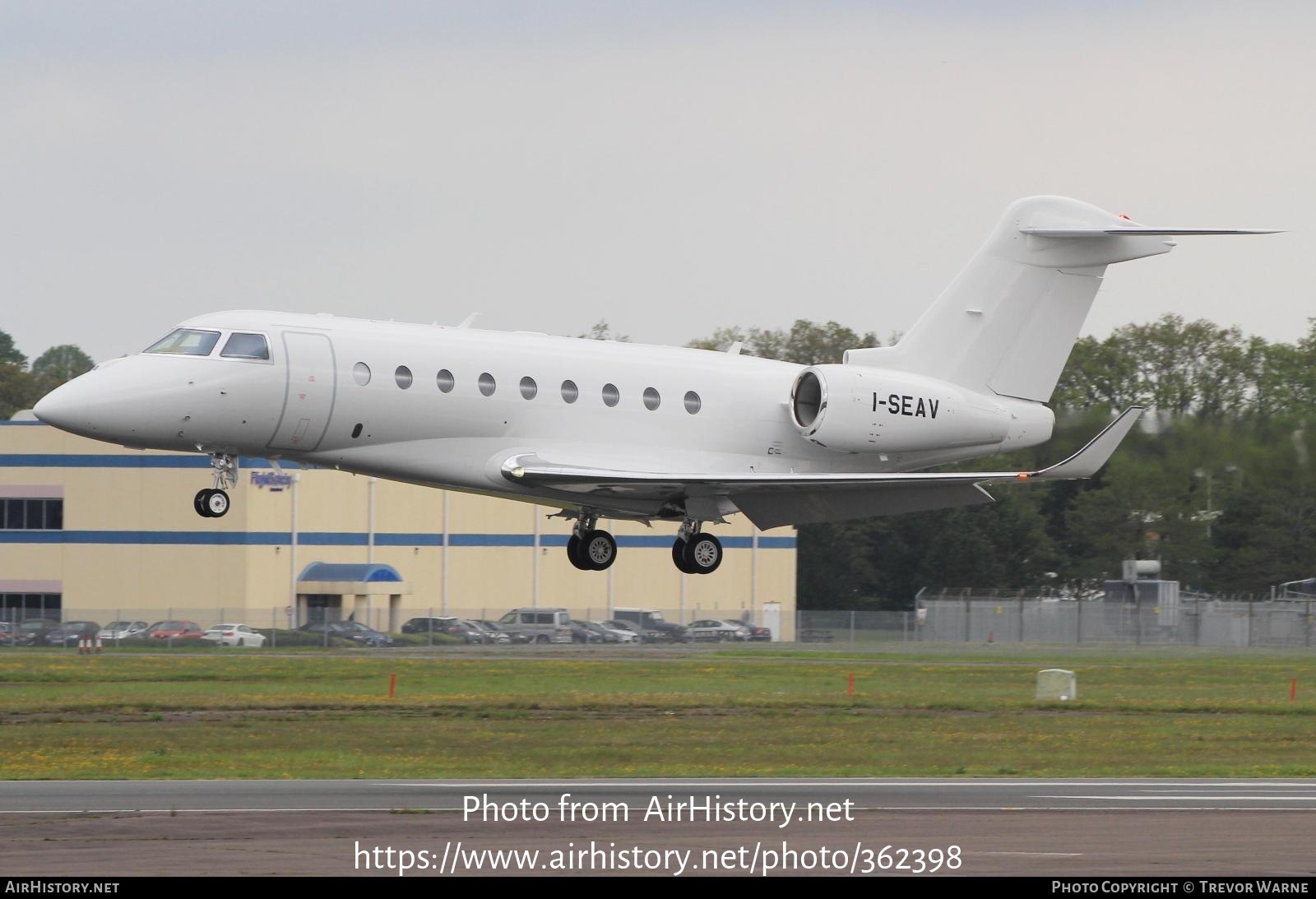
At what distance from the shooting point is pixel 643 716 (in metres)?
32.8

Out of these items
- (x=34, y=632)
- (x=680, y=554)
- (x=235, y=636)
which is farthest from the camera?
(x=34, y=632)

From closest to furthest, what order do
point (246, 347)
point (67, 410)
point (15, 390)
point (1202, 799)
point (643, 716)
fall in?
1. point (1202, 799)
2. point (67, 410)
3. point (246, 347)
4. point (643, 716)
5. point (15, 390)

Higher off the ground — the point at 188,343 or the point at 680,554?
the point at 188,343

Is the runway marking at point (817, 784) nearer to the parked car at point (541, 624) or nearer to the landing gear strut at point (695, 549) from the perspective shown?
the landing gear strut at point (695, 549)

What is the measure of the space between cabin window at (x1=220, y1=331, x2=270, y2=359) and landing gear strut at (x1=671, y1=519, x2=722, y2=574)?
21.5 feet

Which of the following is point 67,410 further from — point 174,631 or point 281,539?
point 281,539

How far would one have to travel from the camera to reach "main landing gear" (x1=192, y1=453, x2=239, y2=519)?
23078 millimetres

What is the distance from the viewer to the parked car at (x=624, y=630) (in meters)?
58.6

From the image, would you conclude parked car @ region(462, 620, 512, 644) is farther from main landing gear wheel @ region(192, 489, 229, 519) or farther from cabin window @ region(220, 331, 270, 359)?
cabin window @ region(220, 331, 270, 359)

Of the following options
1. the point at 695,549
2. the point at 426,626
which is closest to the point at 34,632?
the point at 426,626

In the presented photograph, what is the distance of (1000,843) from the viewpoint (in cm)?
1602

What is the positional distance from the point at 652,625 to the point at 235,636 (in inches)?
514

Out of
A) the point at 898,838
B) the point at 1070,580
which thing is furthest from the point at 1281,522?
the point at 898,838

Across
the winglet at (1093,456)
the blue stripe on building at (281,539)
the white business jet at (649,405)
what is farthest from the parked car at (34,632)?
the winglet at (1093,456)
